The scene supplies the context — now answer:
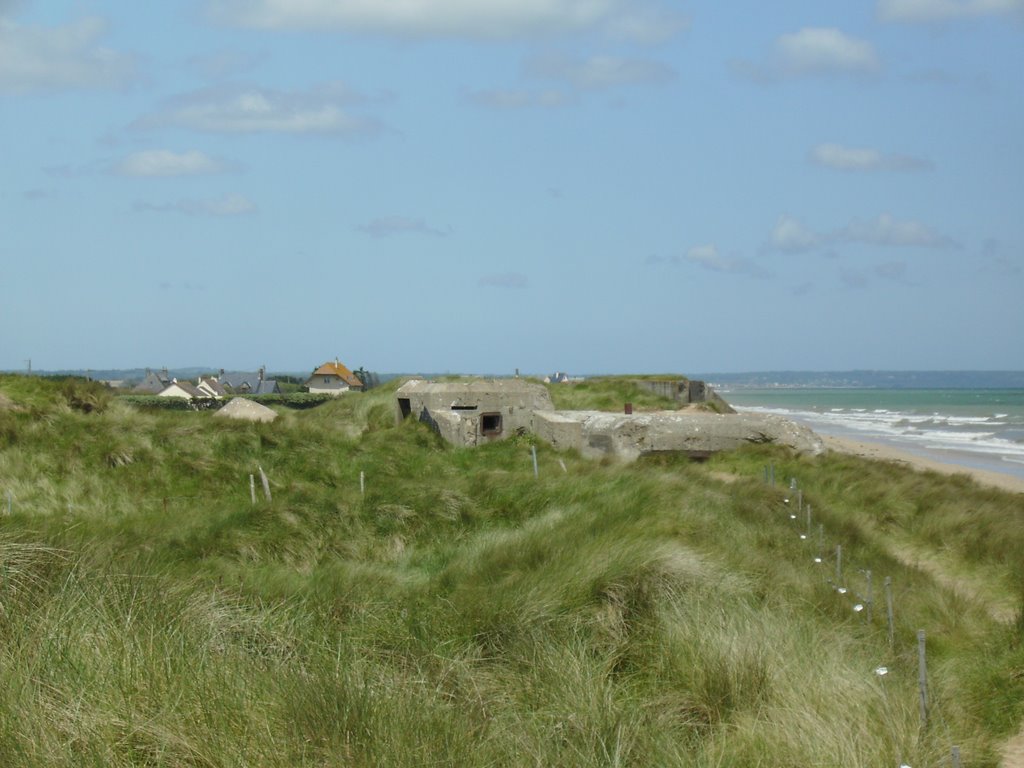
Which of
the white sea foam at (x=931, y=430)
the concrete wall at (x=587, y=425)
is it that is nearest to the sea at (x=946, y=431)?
the white sea foam at (x=931, y=430)

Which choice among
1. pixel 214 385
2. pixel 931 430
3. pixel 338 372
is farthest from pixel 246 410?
pixel 338 372

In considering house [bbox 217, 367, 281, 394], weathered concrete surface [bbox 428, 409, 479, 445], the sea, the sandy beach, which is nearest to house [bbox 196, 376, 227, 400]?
house [bbox 217, 367, 281, 394]

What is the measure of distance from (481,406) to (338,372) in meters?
48.4

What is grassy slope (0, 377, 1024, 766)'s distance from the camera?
416 centimetres

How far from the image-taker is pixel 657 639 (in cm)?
632

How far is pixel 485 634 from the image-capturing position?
6.26 metres

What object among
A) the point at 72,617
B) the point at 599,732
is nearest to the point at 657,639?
the point at 599,732

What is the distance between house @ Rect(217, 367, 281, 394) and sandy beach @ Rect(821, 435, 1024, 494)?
3037 cm

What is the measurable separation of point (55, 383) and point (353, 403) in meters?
7.64

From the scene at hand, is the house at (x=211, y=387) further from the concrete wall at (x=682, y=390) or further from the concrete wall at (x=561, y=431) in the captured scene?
the concrete wall at (x=561, y=431)

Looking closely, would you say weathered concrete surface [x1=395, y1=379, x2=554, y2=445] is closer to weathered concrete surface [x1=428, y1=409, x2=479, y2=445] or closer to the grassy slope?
weathered concrete surface [x1=428, y1=409, x2=479, y2=445]

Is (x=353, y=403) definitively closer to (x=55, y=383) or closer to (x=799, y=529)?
(x=55, y=383)

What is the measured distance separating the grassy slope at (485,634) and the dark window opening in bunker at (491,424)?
6.86m

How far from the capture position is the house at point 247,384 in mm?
56594
